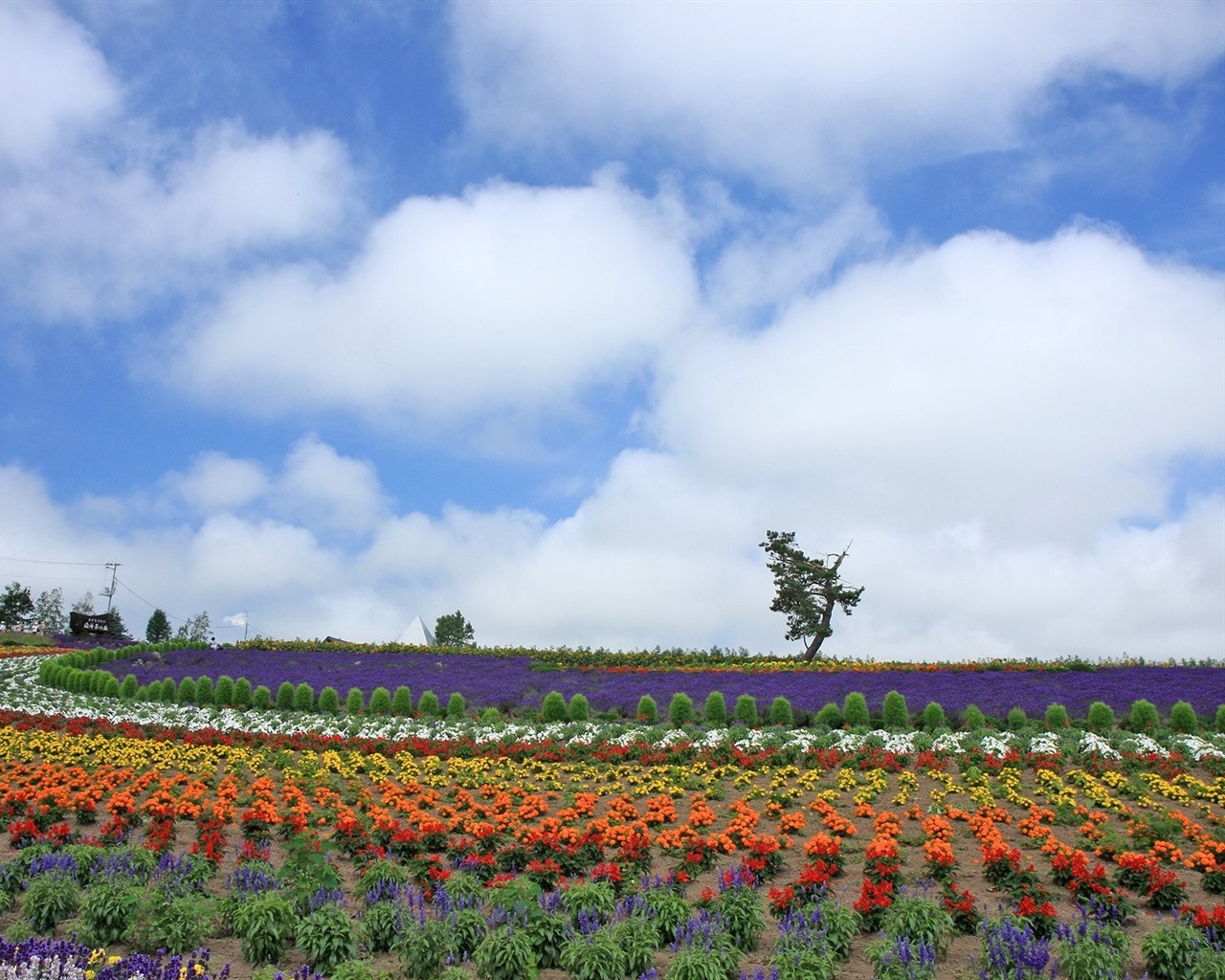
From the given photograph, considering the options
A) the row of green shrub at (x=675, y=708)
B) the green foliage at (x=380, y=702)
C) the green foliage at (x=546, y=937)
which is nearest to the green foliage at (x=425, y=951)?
the green foliage at (x=546, y=937)

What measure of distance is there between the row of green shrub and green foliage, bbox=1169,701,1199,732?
0.7 inches

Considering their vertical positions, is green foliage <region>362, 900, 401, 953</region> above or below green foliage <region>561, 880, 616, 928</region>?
below

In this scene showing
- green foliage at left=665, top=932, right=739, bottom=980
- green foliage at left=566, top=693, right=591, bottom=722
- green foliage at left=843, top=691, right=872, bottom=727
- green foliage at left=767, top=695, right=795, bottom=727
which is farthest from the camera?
green foliage at left=566, top=693, right=591, bottom=722

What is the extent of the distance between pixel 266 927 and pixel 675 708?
44.8 feet

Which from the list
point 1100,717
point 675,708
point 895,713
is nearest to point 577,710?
point 675,708

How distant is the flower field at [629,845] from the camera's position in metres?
7.04

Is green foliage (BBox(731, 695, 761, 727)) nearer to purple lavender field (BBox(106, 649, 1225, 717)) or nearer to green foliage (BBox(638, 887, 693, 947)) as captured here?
purple lavender field (BBox(106, 649, 1225, 717))

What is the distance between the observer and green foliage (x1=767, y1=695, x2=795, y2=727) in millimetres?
19531

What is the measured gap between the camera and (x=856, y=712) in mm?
19094

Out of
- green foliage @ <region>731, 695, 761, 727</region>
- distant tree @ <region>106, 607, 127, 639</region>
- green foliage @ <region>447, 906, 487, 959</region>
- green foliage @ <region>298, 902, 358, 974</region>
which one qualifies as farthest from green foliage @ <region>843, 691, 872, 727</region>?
distant tree @ <region>106, 607, 127, 639</region>

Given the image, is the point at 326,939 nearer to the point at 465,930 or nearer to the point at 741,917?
the point at 465,930

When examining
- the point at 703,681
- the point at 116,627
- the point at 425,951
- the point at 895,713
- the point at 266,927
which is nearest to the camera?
the point at 425,951

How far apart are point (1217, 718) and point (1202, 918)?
13.0m

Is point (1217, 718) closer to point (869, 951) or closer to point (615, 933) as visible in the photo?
point (869, 951)
